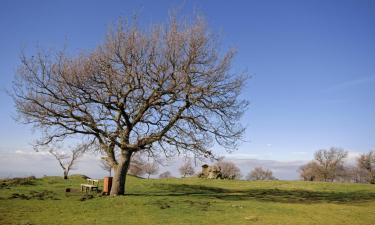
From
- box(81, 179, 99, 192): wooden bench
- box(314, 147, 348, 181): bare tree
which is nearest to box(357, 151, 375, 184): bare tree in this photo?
box(314, 147, 348, 181): bare tree

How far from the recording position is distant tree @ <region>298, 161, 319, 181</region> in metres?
100

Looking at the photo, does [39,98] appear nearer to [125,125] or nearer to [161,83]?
[125,125]

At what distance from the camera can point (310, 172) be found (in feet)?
348

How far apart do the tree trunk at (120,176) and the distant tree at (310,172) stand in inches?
2853

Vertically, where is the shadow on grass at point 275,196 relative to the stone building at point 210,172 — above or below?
below

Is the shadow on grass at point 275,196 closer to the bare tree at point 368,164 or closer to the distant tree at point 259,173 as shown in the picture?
the bare tree at point 368,164

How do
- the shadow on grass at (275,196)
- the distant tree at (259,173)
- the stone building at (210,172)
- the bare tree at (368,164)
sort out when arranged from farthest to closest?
the distant tree at (259,173) → the bare tree at (368,164) → the stone building at (210,172) → the shadow on grass at (275,196)

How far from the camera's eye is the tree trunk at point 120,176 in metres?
26.6

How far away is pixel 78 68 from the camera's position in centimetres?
2625

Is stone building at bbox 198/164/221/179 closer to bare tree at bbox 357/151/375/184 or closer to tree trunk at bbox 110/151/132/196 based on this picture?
tree trunk at bbox 110/151/132/196

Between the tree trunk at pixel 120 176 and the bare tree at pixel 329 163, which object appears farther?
the bare tree at pixel 329 163

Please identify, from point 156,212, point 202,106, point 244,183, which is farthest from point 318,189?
point 156,212

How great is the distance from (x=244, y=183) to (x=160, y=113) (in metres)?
20.3

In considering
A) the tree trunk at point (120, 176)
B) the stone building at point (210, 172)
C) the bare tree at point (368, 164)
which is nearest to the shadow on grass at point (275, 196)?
the tree trunk at point (120, 176)
